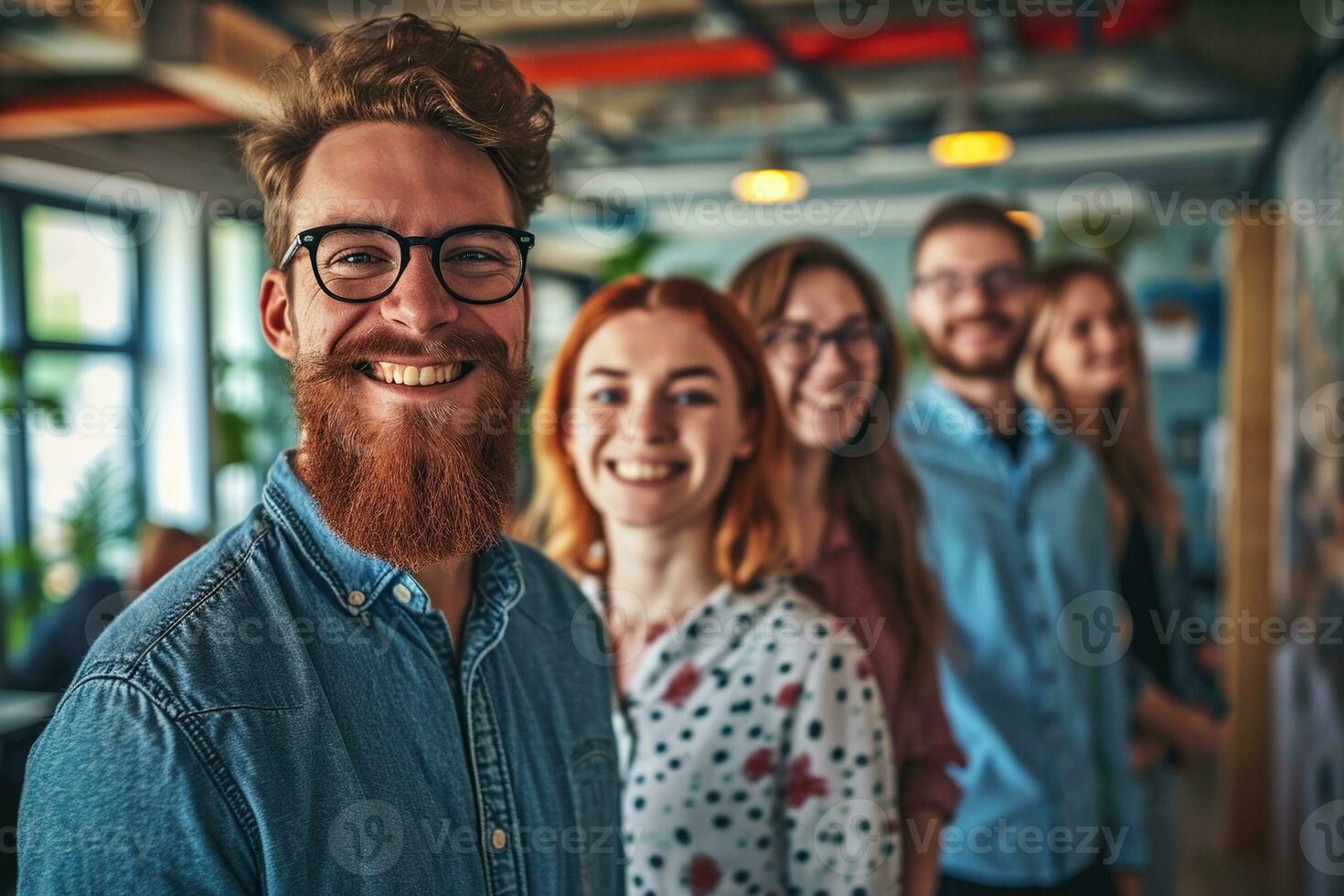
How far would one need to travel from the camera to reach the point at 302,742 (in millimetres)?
860

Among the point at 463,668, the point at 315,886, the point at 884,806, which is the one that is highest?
the point at 463,668

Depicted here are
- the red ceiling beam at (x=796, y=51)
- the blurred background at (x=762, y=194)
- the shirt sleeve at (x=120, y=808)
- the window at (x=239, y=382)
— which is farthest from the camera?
the window at (x=239, y=382)

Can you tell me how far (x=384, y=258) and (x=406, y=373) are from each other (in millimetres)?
108

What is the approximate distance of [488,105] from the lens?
1.03 meters

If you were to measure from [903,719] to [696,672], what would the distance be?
0.45 meters

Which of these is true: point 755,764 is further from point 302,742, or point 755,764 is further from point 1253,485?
point 1253,485

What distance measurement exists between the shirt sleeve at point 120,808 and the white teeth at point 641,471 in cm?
80

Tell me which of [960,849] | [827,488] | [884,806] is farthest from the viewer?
[960,849]

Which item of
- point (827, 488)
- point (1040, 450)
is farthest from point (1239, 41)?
point (827, 488)

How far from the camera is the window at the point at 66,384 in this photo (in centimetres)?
503

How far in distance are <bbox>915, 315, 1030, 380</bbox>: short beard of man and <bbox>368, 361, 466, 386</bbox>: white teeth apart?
1525 mm

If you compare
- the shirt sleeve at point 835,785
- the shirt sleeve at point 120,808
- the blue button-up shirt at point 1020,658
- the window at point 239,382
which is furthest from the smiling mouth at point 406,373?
the window at point 239,382

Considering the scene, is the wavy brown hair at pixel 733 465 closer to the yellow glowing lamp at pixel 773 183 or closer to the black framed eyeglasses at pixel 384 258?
the black framed eyeglasses at pixel 384 258

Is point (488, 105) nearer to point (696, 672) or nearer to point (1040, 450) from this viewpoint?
point (696, 672)
